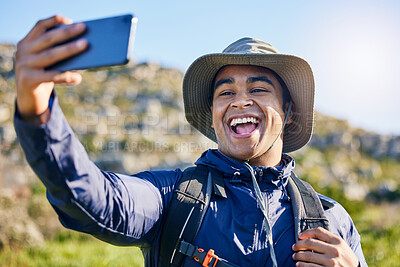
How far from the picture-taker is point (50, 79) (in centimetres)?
115

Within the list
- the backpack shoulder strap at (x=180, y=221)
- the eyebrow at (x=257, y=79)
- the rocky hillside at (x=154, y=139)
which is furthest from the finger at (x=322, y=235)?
the rocky hillside at (x=154, y=139)

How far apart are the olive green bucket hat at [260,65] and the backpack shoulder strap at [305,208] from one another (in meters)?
0.84

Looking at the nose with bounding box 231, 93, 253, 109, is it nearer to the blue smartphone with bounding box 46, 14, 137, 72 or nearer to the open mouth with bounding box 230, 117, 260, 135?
the open mouth with bounding box 230, 117, 260, 135

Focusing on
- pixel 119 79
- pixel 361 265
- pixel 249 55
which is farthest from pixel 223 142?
pixel 119 79

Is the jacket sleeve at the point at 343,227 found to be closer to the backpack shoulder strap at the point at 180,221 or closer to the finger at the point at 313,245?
the finger at the point at 313,245

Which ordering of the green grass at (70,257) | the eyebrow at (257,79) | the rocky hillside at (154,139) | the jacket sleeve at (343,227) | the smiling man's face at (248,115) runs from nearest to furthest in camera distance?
1. the jacket sleeve at (343,227)
2. the smiling man's face at (248,115)
3. the eyebrow at (257,79)
4. the green grass at (70,257)
5. the rocky hillside at (154,139)

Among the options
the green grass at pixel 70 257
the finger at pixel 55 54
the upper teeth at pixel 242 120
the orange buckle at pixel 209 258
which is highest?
the finger at pixel 55 54

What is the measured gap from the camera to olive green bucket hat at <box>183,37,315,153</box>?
2.48 metres

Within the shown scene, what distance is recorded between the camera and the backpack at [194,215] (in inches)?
69.9

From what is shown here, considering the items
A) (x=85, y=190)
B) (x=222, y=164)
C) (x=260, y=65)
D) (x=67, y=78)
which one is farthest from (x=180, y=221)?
(x=260, y=65)

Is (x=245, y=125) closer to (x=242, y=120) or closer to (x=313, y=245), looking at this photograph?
(x=242, y=120)

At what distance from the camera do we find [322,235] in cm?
179

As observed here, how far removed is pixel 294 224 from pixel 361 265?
0.41 metres

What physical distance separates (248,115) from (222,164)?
0.40 m
